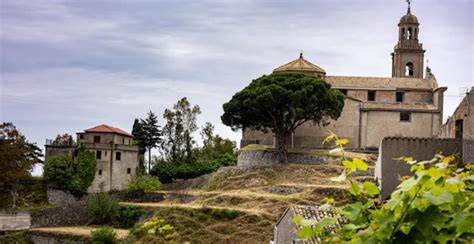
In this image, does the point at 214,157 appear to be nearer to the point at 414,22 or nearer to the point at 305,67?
the point at 305,67

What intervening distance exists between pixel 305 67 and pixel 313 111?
26.9ft

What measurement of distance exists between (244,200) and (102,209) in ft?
Answer: 38.1

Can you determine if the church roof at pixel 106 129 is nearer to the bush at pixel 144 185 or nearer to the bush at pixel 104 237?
the bush at pixel 144 185

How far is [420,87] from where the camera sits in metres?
58.3

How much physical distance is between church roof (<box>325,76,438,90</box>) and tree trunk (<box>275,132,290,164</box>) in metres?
9.43

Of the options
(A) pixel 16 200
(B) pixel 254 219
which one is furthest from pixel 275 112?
(A) pixel 16 200

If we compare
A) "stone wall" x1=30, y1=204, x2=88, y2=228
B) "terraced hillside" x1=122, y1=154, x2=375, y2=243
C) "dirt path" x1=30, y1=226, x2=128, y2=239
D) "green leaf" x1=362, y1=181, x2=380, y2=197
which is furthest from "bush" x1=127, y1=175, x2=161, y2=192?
"green leaf" x1=362, y1=181, x2=380, y2=197

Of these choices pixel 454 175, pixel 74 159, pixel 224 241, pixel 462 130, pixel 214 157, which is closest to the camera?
pixel 454 175

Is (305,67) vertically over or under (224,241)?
over

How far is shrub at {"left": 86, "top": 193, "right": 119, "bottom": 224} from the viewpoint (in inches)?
1949

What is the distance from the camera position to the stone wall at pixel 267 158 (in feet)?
170

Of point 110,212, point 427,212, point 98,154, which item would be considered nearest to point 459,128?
point 110,212

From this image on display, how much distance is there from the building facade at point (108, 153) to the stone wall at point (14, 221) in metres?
9.58

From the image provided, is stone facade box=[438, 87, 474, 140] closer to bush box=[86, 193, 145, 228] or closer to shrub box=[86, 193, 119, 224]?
bush box=[86, 193, 145, 228]
